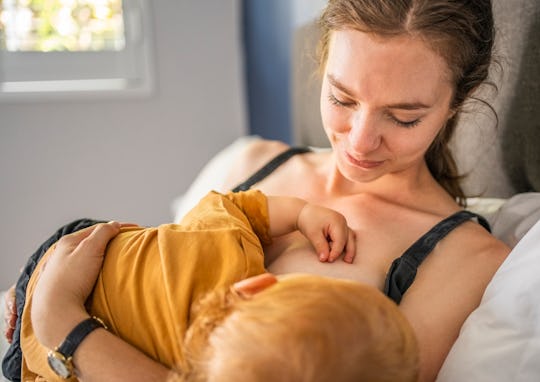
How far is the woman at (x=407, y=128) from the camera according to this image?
3.41 feet

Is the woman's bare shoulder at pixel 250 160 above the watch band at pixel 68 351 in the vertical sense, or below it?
above

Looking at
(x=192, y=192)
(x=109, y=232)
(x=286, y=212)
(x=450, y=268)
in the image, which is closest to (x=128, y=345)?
(x=109, y=232)

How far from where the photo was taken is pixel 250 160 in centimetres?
162

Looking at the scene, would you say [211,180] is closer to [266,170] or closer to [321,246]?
[266,170]

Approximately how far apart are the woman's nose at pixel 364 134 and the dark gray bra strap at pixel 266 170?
0.42 metres

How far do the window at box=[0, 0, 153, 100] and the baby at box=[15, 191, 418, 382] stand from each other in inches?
86.9

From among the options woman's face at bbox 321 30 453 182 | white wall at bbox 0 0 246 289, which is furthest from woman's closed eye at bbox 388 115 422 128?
white wall at bbox 0 0 246 289

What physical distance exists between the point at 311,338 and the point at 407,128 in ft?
1.87

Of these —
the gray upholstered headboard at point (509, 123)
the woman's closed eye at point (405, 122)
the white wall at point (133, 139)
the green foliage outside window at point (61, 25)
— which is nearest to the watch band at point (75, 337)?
the woman's closed eye at point (405, 122)

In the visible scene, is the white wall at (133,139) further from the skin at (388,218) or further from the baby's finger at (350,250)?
the baby's finger at (350,250)

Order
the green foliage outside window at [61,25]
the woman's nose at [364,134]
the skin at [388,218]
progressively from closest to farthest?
the skin at [388,218] → the woman's nose at [364,134] → the green foliage outside window at [61,25]

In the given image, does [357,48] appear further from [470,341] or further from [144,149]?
[144,149]

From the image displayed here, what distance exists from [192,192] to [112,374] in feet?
3.85

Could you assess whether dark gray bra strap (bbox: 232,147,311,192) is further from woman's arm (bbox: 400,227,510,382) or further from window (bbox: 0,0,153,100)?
window (bbox: 0,0,153,100)
